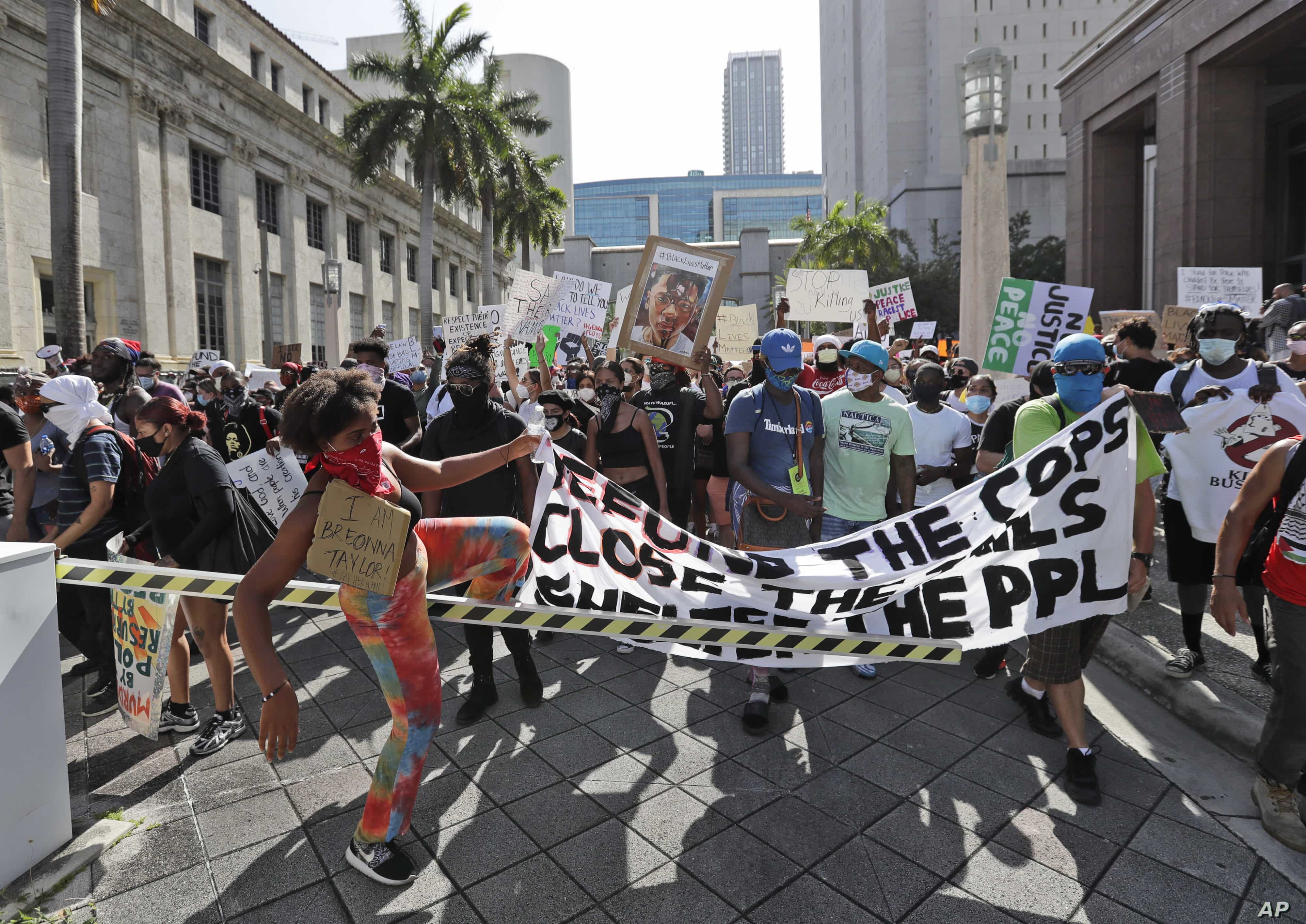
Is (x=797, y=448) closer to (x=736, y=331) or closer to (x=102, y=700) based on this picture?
(x=102, y=700)

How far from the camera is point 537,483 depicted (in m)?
4.14

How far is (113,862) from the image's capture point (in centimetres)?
311

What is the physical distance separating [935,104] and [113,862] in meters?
70.1

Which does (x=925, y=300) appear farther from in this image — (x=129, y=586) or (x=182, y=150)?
(x=129, y=586)

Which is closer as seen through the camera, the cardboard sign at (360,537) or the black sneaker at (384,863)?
the cardboard sign at (360,537)

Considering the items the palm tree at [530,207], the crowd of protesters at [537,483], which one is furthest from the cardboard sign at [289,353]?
the palm tree at [530,207]

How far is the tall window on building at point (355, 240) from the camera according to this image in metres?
39.1

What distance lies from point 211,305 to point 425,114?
→ 10707 mm

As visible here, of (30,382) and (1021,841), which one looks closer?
(1021,841)

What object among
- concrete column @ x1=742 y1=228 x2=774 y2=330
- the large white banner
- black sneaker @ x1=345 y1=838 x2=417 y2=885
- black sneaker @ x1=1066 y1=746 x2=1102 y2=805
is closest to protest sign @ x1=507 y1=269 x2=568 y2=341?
the large white banner

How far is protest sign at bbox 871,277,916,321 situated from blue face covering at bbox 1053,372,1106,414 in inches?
410

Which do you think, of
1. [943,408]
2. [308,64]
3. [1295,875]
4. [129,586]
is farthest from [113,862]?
[308,64]

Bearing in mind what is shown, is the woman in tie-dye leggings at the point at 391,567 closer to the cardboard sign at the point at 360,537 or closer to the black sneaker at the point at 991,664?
the cardboard sign at the point at 360,537

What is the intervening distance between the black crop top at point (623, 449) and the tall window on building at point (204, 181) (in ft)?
89.5
